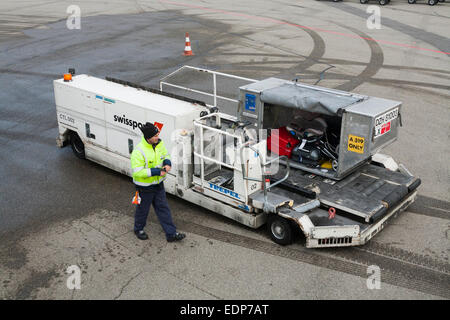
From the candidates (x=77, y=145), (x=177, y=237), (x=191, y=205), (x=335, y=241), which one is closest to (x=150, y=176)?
(x=177, y=237)

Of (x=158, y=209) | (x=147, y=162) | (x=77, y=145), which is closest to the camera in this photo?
(x=147, y=162)

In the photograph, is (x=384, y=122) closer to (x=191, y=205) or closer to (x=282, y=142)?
(x=282, y=142)

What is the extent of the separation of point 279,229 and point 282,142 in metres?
2.28

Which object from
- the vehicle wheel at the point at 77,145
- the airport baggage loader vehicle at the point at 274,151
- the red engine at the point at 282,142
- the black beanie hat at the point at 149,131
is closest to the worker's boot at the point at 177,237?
the airport baggage loader vehicle at the point at 274,151

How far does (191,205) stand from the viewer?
867 cm

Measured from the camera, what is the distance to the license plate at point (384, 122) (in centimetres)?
768

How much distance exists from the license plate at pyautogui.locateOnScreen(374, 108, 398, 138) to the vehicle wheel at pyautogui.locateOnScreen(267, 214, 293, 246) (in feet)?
6.76

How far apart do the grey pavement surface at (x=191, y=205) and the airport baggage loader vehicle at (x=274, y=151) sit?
39 centimetres

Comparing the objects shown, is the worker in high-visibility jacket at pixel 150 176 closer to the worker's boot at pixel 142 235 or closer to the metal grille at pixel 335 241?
the worker's boot at pixel 142 235

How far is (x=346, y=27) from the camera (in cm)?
2431

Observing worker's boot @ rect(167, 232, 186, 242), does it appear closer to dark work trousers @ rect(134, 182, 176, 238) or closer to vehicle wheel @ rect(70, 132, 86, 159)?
dark work trousers @ rect(134, 182, 176, 238)

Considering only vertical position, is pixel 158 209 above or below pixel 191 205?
above

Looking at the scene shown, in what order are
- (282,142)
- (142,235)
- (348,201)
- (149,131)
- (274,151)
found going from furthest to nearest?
(274,151) → (282,142) → (348,201) → (142,235) → (149,131)

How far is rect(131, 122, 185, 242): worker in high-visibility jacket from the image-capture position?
272 inches
